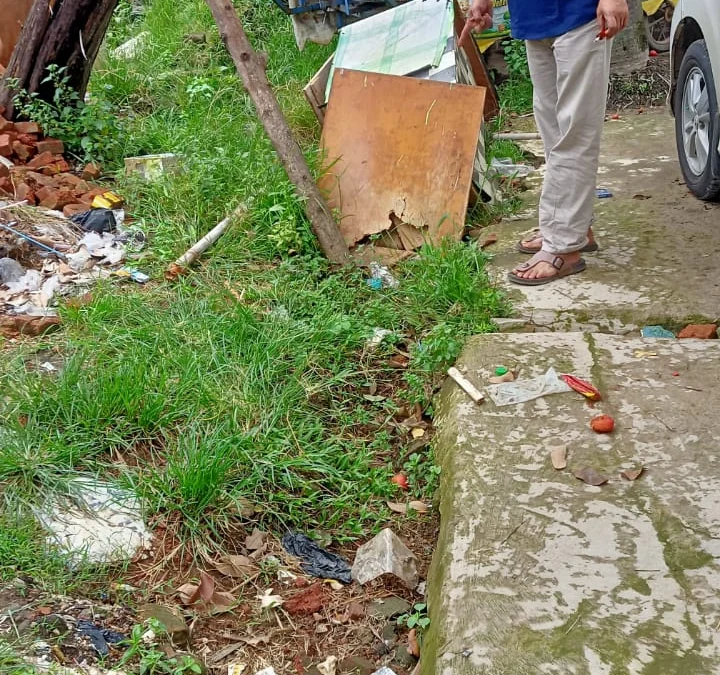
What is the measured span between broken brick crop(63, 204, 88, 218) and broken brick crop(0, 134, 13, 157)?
0.63 m

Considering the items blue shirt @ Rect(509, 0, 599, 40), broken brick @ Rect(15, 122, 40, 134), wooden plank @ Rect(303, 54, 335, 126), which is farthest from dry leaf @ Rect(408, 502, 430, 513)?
broken brick @ Rect(15, 122, 40, 134)

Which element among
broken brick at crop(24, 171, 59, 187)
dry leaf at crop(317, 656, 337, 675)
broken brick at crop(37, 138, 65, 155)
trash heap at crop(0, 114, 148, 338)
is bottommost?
dry leaf at crop(317, 656, 337, 675)

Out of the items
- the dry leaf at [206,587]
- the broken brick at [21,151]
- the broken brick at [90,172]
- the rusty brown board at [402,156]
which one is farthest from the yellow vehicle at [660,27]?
the dry leaf at [206,587]

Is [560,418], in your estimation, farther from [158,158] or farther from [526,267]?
[158,158]

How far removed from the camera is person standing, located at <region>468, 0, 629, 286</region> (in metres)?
3.04

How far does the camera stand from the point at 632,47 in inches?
246

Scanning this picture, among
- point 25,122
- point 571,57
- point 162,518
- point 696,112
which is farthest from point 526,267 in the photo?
point 25,122

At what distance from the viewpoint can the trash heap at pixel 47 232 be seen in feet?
12.1

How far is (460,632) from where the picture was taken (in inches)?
69.8

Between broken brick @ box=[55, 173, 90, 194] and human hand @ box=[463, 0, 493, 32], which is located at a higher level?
human hand @ box=[463, 0, 493, 32]

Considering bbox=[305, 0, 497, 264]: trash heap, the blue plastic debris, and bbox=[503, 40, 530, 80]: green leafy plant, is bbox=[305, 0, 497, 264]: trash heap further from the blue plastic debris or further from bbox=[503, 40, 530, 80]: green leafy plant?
bbox=[503, 40, 530, 80]: green leafy plant

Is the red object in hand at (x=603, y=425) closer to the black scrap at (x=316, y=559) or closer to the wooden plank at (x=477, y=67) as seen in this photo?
the black scrap at (x=316, y=559)

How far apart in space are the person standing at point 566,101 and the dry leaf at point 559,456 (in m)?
1.25

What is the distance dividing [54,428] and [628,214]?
2.90 metres
